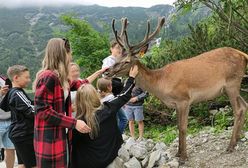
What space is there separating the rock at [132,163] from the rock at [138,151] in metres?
0.27

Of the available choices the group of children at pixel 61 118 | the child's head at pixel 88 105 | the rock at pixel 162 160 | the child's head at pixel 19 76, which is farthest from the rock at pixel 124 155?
the child's head at pixel 88 105

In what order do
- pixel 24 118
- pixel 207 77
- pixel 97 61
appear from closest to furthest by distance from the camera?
pixel 24 118 < pixel 207 77 < pixel 97 61

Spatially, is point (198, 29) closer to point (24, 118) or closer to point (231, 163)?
point (231, 163)

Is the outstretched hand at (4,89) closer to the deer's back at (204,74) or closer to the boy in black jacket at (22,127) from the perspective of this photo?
the boy in black jacket at (22,127)

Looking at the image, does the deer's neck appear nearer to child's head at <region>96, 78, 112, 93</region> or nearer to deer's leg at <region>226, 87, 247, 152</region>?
child's head at <region>96, 78, 112, 93</region>

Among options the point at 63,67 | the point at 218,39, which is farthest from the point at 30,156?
the point at 218,39

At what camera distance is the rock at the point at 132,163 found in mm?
6415

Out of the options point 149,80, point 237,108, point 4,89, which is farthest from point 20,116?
point 237,108

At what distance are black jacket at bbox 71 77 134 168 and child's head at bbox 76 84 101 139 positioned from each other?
7 cm

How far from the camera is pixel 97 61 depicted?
74.2 ft

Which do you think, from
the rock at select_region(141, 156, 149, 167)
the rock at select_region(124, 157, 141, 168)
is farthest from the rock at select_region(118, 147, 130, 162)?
the rock at select_region(141, 156, 149, 167)

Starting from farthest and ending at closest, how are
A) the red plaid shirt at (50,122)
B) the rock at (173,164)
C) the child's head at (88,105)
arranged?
the rock at (173,164), the child's head at (88,105), the red plaid shirt at (50,122)

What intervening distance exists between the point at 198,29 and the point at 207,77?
11.4ft

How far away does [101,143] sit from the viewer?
4.73 metres
